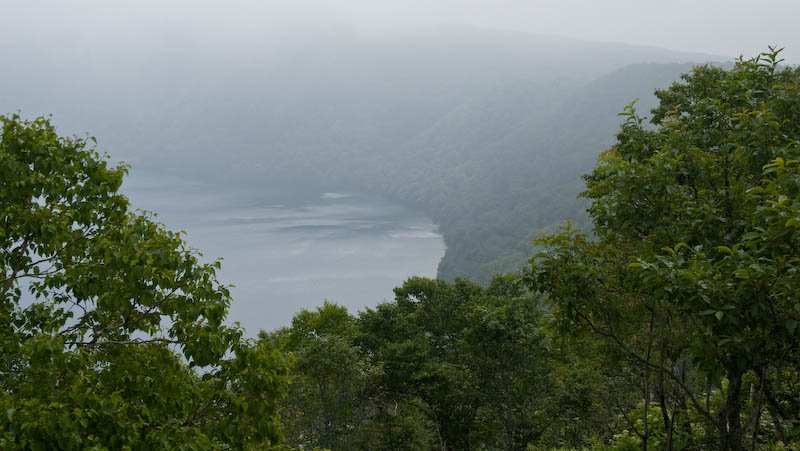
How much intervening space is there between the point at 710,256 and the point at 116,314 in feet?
15.8

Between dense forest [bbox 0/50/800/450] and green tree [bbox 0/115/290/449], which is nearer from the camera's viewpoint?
dense forest [bbox 0/50/800/450]

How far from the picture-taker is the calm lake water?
292 feet

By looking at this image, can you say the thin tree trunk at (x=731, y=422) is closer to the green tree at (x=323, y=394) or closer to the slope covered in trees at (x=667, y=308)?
the slope covered in trees at (x=667, y=308)

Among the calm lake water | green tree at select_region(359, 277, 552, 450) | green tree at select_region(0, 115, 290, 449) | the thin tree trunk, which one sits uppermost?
green tree at select_region(0, 115, 290, 449)

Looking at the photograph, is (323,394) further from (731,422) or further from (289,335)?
(731,422)

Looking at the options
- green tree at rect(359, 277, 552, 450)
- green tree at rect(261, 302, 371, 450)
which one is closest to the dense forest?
green tree at rect(359, 277, 552, 450)

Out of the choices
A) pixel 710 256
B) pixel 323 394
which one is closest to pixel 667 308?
pixel 710 256

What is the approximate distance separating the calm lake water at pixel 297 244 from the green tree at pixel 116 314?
57022 mm

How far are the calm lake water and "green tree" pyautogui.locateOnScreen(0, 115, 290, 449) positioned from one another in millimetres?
57022

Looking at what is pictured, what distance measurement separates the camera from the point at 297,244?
121 m

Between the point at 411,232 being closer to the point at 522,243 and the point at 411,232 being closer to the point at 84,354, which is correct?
the point at 522,243

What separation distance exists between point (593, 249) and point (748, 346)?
2148 millimetres

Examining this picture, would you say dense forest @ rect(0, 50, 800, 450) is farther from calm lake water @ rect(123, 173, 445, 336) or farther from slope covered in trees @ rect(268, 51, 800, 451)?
calm lake water @ rect(123, 173, 445, 336)

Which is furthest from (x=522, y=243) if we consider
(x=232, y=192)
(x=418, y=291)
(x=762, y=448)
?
(x=232, y=192)
